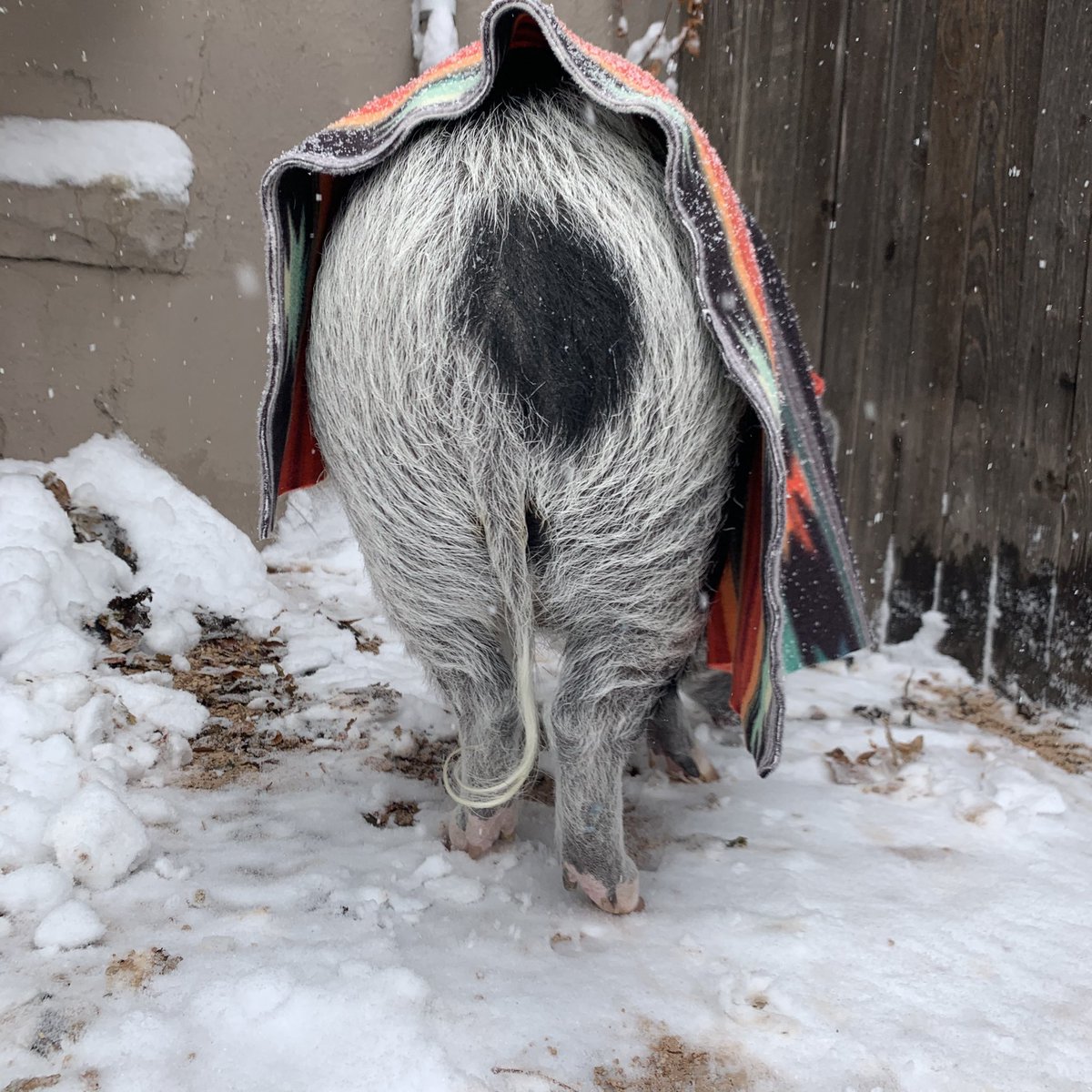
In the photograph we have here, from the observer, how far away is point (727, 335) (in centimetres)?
119

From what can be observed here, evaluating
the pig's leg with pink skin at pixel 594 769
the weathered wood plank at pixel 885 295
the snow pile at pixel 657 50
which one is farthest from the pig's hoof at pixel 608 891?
the snow pile at pixel 657 50

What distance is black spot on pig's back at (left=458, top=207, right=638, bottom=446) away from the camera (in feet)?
3.92

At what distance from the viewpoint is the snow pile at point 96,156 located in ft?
7.95

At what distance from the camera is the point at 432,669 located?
1.53m

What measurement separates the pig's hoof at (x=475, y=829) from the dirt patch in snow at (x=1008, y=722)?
1.27 metres

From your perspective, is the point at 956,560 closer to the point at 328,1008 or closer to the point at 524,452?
the point at 524,452

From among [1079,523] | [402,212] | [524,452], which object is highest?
[402,212]

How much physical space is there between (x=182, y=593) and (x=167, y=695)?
533mm

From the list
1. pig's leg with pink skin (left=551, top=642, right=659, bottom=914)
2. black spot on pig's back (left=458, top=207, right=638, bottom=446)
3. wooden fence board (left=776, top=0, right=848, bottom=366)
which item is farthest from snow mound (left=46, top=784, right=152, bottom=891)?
wooden fence board (left=776, top=0, right=848, bottom=366)

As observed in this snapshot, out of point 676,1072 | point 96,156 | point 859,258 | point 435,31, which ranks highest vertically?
point 435,31

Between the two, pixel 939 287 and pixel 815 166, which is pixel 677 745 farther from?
pixel 815 166

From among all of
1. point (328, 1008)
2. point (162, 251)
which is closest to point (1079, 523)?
point (328, 1008)

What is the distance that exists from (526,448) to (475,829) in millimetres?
709

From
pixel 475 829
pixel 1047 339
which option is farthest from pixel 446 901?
pixel 1047 339
